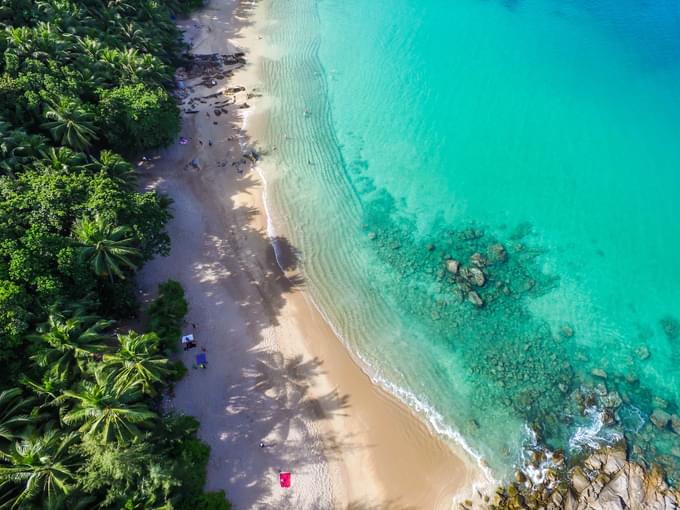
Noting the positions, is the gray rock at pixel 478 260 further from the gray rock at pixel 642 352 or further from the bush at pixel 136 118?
the bush at pixel 136 118

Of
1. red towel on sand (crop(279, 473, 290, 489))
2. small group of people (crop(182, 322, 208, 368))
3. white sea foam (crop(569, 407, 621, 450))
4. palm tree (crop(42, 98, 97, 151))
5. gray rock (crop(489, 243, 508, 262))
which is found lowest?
red towel on sand (crop(279, 473, 290, 489))

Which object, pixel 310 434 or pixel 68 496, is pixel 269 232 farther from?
pixel 68 496

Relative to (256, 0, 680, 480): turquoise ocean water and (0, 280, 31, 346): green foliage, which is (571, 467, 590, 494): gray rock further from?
(0, 280, 31, 346): green foliage

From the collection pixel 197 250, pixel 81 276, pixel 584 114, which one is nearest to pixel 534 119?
pixel 584 114

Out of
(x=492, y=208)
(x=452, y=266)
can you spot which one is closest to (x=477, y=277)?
(x=452, y=266)

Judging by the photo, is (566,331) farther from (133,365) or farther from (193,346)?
(133,365)

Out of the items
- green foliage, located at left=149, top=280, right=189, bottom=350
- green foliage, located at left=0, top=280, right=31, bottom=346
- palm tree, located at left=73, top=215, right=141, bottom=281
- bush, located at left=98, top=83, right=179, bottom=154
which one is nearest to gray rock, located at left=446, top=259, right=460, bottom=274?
green foliage, located at left=149, top=280, right=189, bottom=350
